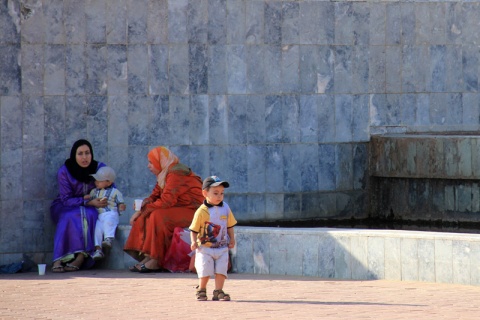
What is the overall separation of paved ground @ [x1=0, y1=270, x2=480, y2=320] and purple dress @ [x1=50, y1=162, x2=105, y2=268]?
844 millimetres

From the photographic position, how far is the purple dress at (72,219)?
14.1 m

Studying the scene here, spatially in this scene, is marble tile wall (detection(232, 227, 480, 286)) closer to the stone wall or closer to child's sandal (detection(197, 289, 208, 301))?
child's sandal (detection(197, 289, 208, 301))

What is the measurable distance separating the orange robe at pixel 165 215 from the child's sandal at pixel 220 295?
2.45 metres

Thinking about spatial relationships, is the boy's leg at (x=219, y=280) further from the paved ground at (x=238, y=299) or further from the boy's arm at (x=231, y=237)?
the boy's arm at (x=231, y=237)

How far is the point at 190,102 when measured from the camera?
51.2 ft

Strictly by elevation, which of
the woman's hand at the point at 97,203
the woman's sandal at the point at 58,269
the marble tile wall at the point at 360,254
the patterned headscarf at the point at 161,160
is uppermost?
the patterned headscarf at the point at 161,160

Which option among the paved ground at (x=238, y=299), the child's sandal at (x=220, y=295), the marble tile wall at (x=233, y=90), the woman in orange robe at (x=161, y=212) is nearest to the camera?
the paved ground at (x=238, y=299)

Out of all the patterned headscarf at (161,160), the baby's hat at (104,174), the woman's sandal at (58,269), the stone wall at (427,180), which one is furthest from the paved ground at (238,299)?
the stone wall at (427,180)

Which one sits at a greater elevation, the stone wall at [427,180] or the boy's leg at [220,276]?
the stone wall at [427,180]

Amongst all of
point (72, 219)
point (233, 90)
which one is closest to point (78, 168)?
point (72, 219)

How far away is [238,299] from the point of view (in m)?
11.2

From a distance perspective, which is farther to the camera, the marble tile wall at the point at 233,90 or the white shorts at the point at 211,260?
the marble tile wall at the point at 233,90

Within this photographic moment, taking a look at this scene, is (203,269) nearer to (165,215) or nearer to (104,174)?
(165,215)

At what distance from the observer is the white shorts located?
1123 cm
